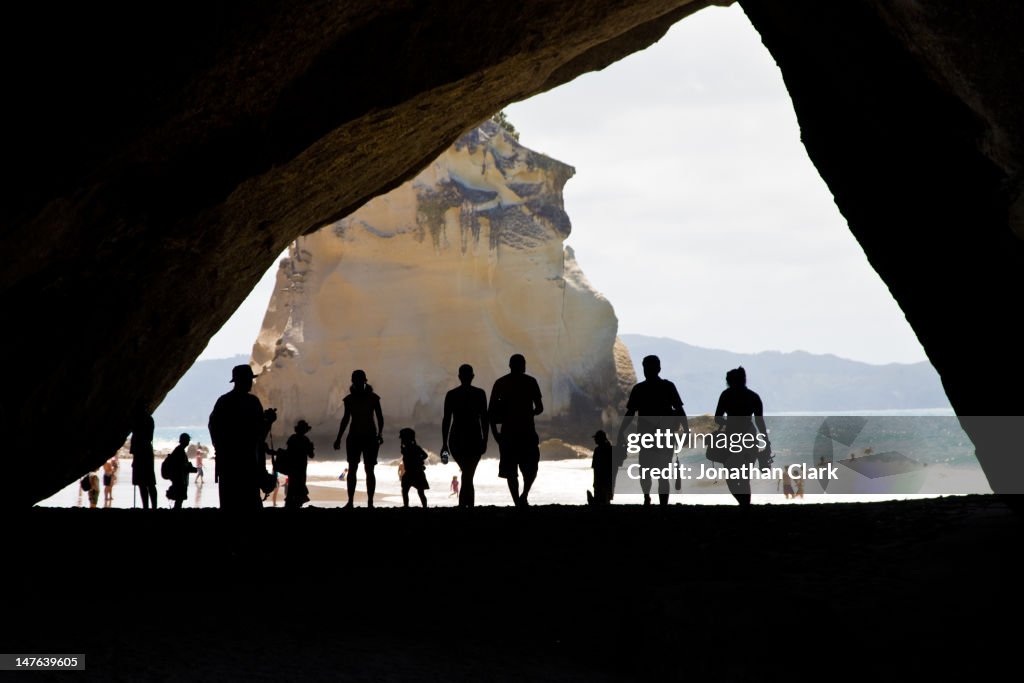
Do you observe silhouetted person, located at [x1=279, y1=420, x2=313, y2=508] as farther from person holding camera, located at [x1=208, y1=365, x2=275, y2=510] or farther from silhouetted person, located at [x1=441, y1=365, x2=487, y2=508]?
person holding camera, located at [x1=208, y1=365, x2=275, y2=510]

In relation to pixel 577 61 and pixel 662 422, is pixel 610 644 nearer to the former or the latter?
pixel 662 422

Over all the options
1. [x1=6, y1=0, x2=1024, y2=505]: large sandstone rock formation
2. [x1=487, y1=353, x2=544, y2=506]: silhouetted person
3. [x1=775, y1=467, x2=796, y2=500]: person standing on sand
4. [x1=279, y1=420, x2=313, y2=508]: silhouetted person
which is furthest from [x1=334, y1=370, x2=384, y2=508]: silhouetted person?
[x1=775, y1=467, x2=796, y2=500]: person standing on sand

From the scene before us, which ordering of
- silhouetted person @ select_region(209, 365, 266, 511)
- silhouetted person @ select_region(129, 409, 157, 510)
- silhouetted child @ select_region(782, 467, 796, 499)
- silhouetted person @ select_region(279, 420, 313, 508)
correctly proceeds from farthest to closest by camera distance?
silhouetted child @ select_region(782, 467, 796, 499) → silhouetted person @ select_region(129, 409, 157, 510) → silhouetted person @ select_region(279, 420, 313, 508) → silhouetted person @ select_region(209, 365, 266, 511)

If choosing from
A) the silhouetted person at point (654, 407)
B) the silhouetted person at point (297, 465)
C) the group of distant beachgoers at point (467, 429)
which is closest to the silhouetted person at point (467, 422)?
the group of distant beachgoers at point (467, 429)

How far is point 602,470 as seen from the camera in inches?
424

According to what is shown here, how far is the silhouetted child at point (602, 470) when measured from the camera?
10.6 metres

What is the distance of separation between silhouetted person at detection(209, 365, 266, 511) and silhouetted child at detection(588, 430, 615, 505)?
14.3 feet

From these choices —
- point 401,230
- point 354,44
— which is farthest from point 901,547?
point 401,230

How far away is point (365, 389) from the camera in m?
9.39

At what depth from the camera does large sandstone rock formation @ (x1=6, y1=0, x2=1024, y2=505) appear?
18.1ft

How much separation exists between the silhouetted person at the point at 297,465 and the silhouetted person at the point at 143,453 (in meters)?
1.51

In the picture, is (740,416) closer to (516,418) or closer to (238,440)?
(516,418)

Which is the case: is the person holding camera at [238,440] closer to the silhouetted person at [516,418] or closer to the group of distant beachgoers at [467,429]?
the group of distant beachgoers at [467,429]

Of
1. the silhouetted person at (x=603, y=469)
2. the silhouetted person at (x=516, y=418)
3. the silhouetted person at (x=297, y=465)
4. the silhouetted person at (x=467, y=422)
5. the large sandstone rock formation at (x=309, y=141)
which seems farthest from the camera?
the silhouetted person at (x=603, y=469)
